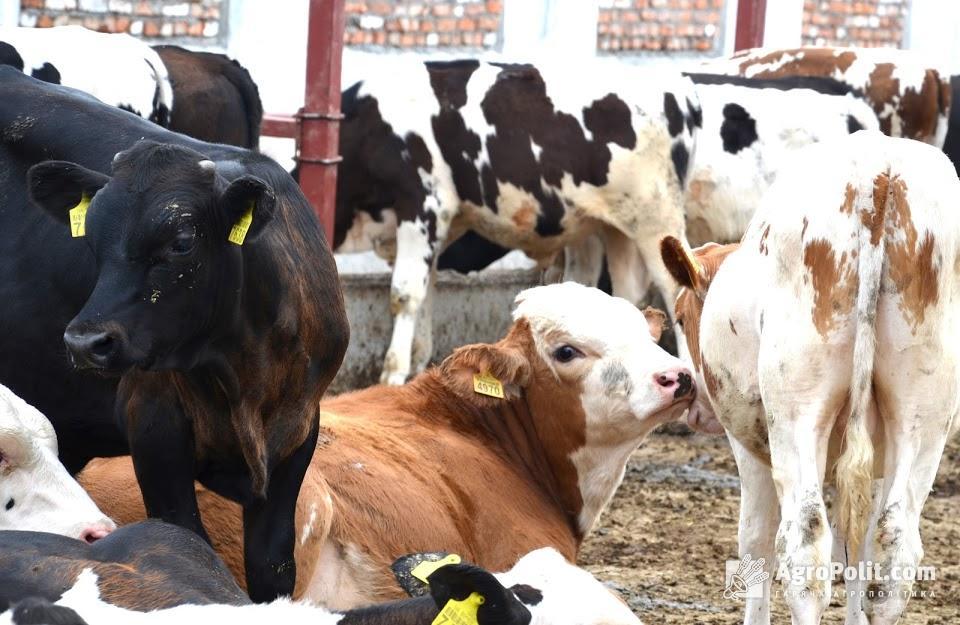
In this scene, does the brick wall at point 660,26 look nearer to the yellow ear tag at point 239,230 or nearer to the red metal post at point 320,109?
the red metal post at point 320,109

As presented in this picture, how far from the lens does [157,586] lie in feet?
11.9

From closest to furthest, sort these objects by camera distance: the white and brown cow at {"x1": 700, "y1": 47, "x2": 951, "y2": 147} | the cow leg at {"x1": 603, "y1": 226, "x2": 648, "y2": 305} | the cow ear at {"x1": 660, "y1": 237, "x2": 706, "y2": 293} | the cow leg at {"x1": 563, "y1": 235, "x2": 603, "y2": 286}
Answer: the cow ear at {"x1": 660, "y1": 237, "x2": 706, "y2": 293} < the cow leg at {"x1": 603, "y1": 226, "x2": 648, "y2": 305} < the cow leg at {"x1": 563, "y1": 235, "x2": 603, "y2": 286} < the white and brown cow at {"x1": 700, "y1": 47, "x2": 951, "y2": 147}

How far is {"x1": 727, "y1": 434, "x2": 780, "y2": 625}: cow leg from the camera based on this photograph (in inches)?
205

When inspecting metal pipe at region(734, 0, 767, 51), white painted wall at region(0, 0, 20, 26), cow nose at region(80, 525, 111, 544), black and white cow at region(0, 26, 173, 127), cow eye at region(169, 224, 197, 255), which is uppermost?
metal pipe at region(734, 0, 767, 51)

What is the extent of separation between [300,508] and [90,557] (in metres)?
1.02

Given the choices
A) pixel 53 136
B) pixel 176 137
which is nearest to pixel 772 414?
pixel 176 137

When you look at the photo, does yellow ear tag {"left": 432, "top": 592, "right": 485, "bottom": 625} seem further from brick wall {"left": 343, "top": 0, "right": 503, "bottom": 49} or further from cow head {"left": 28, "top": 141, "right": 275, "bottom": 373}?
brick wall {"left": 343, "top": 0, "right": 503, "bottom": 49}

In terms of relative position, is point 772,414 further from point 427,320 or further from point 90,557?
point 427,320

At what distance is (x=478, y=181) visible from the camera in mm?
9320

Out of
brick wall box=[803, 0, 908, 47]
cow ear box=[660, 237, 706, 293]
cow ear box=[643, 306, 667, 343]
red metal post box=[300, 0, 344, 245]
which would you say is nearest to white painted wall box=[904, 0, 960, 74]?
brick wall box=[803, 0, 908, 47]

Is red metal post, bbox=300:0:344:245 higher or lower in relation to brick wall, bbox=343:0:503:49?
lower

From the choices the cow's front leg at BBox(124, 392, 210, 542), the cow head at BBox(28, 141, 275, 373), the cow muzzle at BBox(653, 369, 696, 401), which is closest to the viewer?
the cow head at BBox(28, 141, 275, 373)

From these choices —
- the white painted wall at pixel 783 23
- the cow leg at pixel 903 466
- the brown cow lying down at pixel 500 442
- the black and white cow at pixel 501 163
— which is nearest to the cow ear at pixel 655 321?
the brown cow lying down at pixel 500 442

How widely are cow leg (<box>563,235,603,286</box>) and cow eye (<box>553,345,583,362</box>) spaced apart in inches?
183
